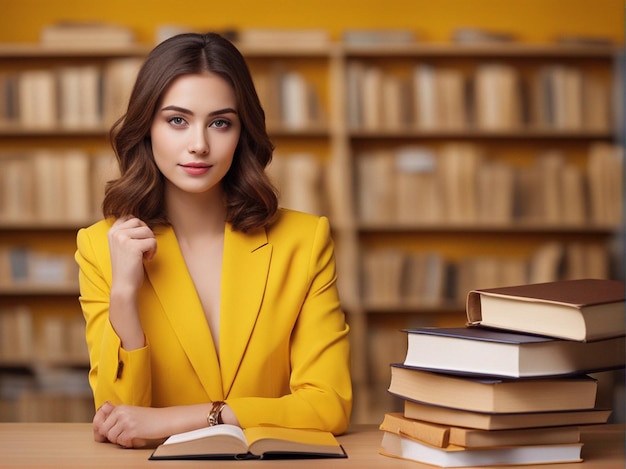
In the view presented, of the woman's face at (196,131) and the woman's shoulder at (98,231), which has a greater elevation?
the woman's face at (196,131)

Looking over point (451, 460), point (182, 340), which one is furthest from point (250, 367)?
point (451, 460)

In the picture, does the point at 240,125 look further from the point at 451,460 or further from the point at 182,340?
the point at 451,460

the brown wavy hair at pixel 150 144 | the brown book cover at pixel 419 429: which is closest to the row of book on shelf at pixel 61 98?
the brown wavy hair at pixel 150 144

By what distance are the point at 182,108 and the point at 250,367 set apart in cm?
55

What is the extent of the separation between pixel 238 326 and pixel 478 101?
3.74m

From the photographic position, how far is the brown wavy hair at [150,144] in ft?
6.79

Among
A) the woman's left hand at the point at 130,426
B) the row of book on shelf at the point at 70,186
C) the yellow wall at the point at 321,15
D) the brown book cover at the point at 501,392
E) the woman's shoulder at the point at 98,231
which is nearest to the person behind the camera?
the brown book cover at the point at 501,392

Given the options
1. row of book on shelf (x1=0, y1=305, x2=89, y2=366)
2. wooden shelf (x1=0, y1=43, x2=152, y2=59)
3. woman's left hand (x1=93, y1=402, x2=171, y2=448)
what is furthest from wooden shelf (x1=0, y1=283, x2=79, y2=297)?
woman's left hand (x1=93, y1=402, x2=171, y2=448)

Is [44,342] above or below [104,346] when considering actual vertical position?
below

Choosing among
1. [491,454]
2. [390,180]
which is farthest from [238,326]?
[390,180]

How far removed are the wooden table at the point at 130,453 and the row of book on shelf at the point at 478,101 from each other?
3.74 meters

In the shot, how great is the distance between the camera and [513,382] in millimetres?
1494

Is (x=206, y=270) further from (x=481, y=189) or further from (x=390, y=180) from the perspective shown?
(x=481, y=189)

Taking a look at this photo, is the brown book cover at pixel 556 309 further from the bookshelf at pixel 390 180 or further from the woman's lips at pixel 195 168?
the bookshelf at pixel 390 180
